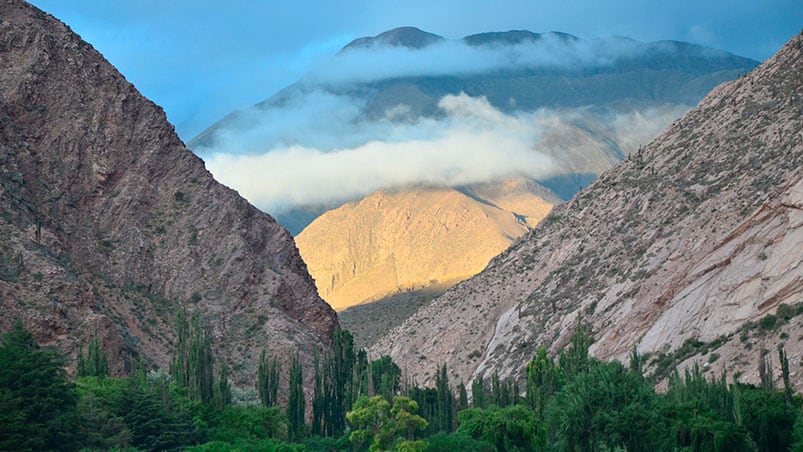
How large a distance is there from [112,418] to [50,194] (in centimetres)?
2883

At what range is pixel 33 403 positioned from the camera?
5100 cm

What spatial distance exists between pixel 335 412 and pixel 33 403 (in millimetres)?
26038

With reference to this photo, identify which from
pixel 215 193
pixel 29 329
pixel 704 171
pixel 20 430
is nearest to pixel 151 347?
pixel 29 329

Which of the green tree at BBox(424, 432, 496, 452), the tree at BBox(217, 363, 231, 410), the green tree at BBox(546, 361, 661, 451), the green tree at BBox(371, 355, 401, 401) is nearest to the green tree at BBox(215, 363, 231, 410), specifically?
the tree at BBox(217, 363, 231, 410)

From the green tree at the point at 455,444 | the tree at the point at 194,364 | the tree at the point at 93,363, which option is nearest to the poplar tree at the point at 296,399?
the tree at the point at 194,364

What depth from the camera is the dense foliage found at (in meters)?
52.0

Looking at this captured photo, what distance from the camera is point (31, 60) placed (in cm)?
8500

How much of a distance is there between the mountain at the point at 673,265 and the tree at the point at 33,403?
39904 millimetres

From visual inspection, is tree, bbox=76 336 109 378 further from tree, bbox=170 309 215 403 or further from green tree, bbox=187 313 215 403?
green tree, bbox=187 313 215 403

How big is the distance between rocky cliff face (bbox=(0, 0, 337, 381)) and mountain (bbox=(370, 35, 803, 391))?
2603 cm

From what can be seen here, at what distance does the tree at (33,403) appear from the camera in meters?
48.4

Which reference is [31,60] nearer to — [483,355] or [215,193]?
[215,193]

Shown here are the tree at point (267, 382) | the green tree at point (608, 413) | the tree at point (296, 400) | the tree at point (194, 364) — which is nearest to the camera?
the green tree at point (608, 413)

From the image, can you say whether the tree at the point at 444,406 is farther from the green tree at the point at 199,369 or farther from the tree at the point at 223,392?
the green tree at the point at 199,369
